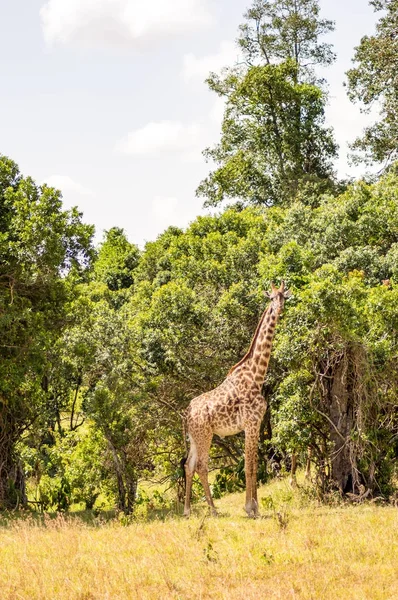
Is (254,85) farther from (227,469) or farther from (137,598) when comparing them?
(137,598)

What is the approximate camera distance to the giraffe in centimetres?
1550

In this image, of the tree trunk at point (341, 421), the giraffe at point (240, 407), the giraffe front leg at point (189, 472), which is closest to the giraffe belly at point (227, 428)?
the giraffe at point (240, 407)

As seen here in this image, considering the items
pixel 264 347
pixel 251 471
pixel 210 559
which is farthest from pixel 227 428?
pixel 210 559

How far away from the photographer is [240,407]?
51.4 ft

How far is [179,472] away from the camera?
18609mm

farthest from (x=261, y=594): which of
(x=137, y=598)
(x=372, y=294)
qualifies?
(x=372, y=294)

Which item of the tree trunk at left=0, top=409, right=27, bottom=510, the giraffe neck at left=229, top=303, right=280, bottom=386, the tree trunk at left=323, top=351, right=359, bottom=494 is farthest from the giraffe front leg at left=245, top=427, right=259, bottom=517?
the tree trunk at left=0, top=409, right=27, bottom=510

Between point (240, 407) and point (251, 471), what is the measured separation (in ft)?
4.00

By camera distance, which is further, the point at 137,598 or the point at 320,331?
the point at 320,331

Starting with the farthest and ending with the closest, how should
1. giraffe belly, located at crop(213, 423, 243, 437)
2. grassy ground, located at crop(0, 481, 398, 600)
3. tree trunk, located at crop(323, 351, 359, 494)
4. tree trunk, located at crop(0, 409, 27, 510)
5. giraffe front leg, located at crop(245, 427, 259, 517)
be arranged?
tree trunk, located at crop(0, 409, 27, 510) < tree trunk, located at crop(323, 351, 359, 494) < giraffe belly, located at crop(213, 423, 243, 437) < giraffe front leg, located at crop(245, 427, 259, 517) < grassy ground, located at crop(0, 481, 398, 600)

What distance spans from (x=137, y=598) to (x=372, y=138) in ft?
97.4

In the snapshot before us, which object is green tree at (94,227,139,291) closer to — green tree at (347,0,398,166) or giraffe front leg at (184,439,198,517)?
green tree at (347,0,398,166)

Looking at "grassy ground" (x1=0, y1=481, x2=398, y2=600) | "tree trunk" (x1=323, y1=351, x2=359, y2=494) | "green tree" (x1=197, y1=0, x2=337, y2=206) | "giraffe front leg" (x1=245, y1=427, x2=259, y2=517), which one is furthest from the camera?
"green tree" (x1=197, y1=0, x2=337, y2=206)

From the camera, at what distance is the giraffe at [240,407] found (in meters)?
15.5
